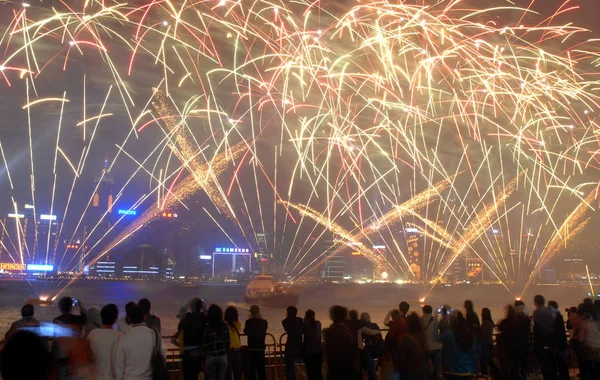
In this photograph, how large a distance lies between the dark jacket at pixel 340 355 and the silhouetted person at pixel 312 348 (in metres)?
1.29

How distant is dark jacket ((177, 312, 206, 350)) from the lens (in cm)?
789

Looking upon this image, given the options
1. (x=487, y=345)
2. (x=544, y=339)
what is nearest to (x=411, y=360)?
(x=487, y=345)

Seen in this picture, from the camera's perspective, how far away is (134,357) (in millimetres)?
5336

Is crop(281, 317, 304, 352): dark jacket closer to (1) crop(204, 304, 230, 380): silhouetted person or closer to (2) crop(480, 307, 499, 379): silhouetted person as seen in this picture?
(1) crop(204, 304, 230, 380): silhouetted person

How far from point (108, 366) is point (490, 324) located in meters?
7.62

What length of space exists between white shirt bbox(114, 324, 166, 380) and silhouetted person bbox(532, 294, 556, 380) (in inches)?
318

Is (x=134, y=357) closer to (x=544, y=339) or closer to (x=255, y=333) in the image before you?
(x=255, y=333)

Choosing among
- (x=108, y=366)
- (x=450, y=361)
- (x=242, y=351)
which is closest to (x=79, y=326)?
(x=108, y=366)

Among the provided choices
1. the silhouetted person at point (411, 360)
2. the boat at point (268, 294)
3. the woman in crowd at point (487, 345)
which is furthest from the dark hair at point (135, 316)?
the boat at point (268, 294)

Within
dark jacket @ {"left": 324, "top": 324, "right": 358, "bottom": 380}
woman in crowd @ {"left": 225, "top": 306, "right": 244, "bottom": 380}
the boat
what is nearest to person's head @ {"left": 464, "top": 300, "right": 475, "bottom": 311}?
dark jacket @ {"left": 324, "top": 324, "right": 358, "bottom": 380}

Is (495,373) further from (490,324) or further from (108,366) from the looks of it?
(108,366)

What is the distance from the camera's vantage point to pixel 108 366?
534 centimetres

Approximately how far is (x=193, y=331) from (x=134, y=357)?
2598 millimetres

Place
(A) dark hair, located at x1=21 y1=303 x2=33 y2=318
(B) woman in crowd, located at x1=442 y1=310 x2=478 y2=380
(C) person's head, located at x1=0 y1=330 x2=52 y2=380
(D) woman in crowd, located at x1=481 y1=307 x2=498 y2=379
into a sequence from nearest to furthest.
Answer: (C) person's head, located at x1=0 y1=330 x2=52 y2=380 < (A) dark hair, located at x1=21 y1=303 x2=33 y2=318 < (B) woman in crowd, located at x1=442 y1=310 x2=478 y2=380 < (D) woman in crowd, located at x1=481 y1=307 x2=498 y2=379
